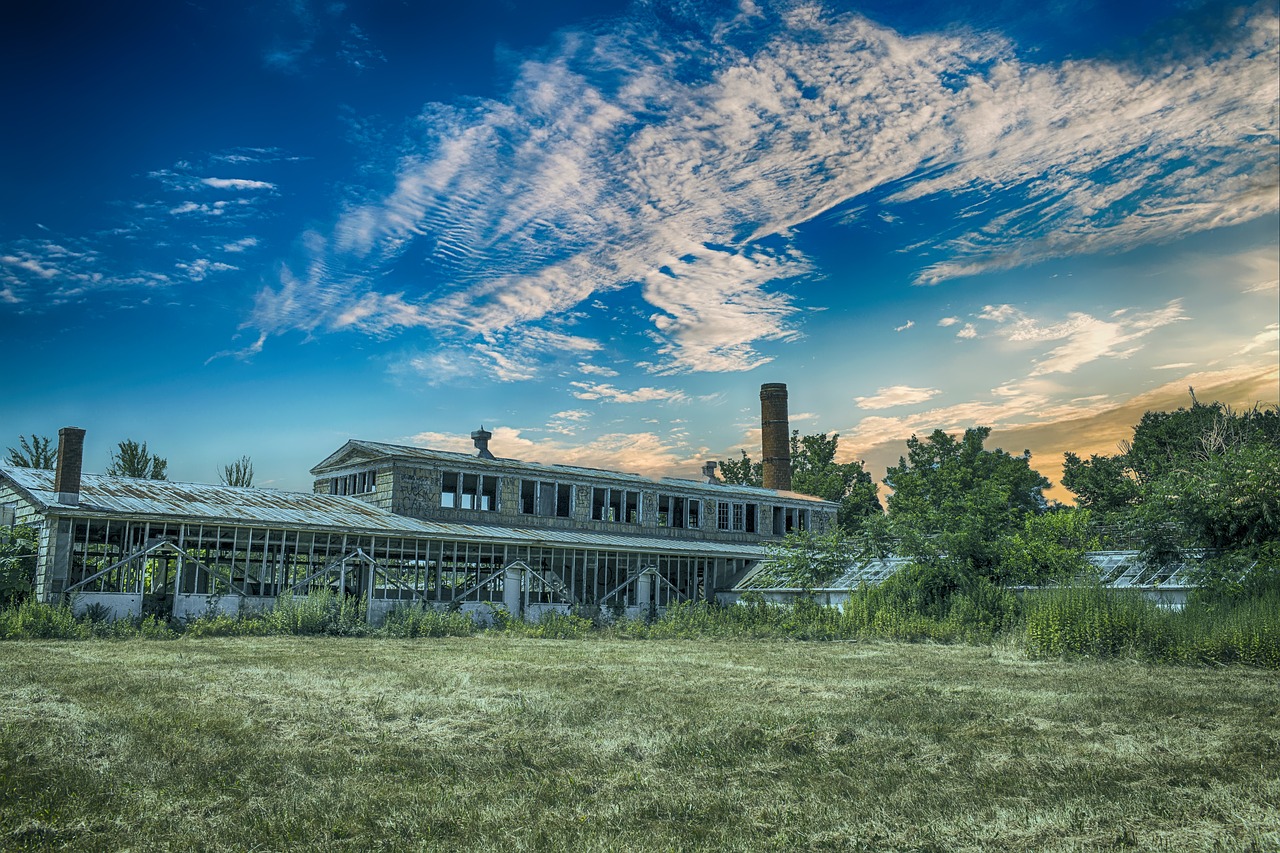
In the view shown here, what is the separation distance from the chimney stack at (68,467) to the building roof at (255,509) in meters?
0.24

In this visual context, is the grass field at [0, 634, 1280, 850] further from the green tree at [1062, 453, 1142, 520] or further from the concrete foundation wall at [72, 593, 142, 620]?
the green tree at [1062, 453, 1142, 520]

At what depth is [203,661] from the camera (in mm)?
16312

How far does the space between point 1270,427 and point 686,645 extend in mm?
45717

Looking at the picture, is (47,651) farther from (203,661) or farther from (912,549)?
(912,549)

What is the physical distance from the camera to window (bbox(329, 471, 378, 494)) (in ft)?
115

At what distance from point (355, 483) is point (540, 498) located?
6.93 m

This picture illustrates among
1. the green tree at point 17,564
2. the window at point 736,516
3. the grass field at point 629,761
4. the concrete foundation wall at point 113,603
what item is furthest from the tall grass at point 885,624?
the window at point 736,516

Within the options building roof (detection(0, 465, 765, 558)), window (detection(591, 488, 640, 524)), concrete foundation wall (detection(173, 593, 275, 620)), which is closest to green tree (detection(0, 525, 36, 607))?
building roof (detection(0, 465, 765, 558))

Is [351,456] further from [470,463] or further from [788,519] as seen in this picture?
[788,519]

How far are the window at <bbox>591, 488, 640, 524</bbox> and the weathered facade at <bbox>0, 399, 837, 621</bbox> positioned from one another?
0.06 meters

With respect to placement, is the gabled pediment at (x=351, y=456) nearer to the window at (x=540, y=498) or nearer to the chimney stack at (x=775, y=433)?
the window at (x=540, y=498)

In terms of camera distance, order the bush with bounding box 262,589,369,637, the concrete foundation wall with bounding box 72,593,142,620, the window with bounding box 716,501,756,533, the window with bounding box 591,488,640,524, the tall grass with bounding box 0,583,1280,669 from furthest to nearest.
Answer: the window with bounding box 716,501,756,533 < the window with bounding box 591,488,640,524 < the bush with bounding box 262,589,369,637 < the concrete foundation wall with bounding box 72,593,142,620 < the tall grass with bounding box 0,583,1280,669

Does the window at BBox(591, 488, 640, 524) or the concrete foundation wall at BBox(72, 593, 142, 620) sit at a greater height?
the window at BBox(591, 488, 640, 524)

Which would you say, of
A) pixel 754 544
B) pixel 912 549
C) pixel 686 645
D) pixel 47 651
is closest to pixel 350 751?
pixel 47 651
